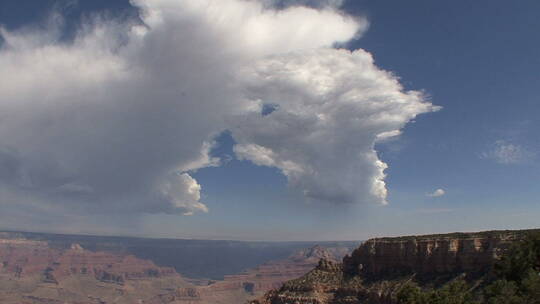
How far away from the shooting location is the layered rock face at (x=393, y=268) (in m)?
104

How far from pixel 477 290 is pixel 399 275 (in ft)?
94.2

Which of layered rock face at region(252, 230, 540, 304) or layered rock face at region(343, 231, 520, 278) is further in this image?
layered rock face at region(252, 230, 540, 304)

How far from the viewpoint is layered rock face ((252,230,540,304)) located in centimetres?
10400

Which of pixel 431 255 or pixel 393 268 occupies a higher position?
pixel 431 255

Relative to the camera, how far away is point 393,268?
407ft

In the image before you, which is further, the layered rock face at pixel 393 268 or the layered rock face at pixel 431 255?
the layered rock face at pixel 393 268

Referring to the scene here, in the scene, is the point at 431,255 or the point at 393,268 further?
the point at 393,268

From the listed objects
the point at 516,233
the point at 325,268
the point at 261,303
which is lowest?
the point at 261,303

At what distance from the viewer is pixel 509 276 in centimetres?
7125

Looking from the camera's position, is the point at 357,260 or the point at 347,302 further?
the point at 357,260

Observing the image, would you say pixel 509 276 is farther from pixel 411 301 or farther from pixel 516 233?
pixel 516 233

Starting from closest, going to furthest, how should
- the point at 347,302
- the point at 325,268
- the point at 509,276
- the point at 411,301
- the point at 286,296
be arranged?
the point at 411,301, the point at 509,276, the point at 347,302, the point at 286,296, the point at 325,268

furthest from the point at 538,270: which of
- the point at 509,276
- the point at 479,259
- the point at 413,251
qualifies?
the point at 413,251

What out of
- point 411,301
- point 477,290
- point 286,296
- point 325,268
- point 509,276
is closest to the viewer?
point 411,301
